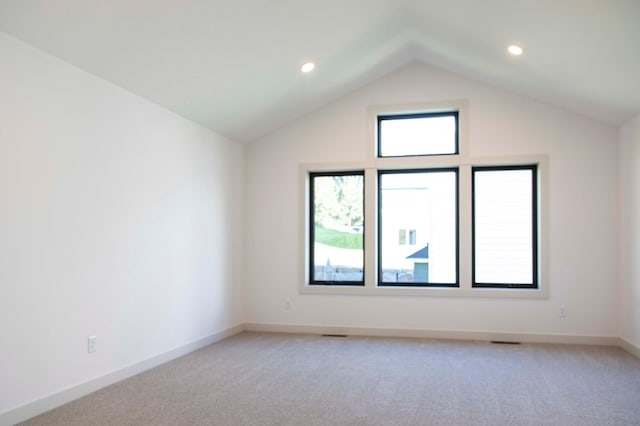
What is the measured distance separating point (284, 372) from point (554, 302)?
10.6 ft

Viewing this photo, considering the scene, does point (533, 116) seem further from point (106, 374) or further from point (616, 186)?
point (106, 374)

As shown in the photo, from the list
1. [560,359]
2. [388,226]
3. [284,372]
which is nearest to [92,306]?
[284,372]

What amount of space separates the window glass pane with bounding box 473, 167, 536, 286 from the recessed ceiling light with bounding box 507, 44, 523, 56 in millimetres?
1596

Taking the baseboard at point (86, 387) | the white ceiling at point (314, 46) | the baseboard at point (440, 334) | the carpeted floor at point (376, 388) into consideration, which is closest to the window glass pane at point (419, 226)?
the baseboard at point (440, 334)

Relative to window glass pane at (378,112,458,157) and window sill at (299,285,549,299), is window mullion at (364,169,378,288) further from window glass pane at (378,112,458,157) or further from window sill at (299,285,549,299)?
window glass pane at (378,112,458,157)

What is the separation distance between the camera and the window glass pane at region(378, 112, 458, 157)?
20.1 ft

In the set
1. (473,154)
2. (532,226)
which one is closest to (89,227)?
(473,154)

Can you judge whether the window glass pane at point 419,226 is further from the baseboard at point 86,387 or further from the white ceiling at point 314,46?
the baseboard at point 86,387

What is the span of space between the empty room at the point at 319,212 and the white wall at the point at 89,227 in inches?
0.8

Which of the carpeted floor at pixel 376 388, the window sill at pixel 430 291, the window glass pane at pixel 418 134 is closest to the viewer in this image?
the carpeted floor at pixel 376 388

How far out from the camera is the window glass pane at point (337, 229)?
20.9 feet

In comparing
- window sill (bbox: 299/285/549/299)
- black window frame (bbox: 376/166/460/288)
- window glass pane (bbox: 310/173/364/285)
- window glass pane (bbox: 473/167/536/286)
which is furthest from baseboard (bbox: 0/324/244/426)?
window glass pane (bbox: 473/167/536/286)

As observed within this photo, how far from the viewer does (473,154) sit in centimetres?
593

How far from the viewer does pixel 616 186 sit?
555 centimetres
